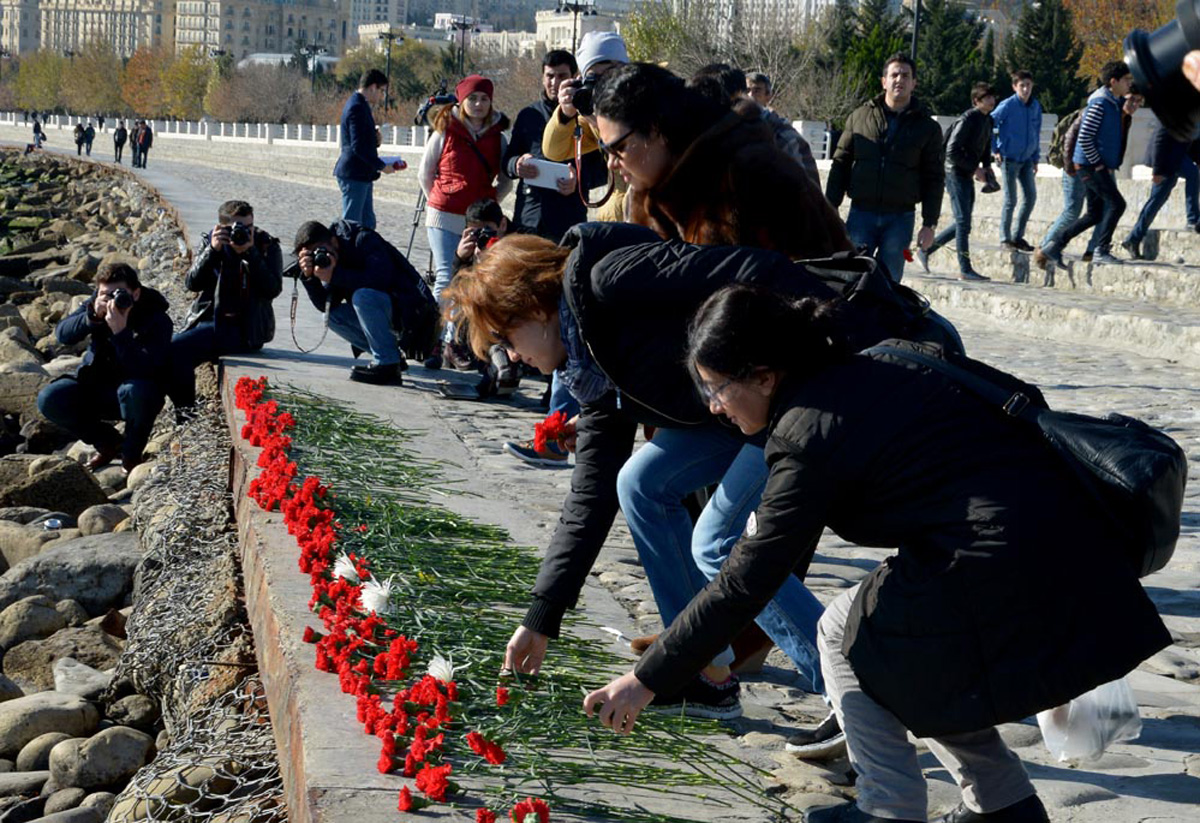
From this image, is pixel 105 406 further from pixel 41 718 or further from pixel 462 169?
pixel 41 718

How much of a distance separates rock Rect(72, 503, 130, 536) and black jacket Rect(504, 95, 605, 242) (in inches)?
115

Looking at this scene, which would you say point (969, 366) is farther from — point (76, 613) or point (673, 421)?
point (76, 613)

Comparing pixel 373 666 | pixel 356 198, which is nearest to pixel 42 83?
pixel 356 198

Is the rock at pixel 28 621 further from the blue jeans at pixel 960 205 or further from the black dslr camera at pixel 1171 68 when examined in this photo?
the blue jeans at pixel 960 205

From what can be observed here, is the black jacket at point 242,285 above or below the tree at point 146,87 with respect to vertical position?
above

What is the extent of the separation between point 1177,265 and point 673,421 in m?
11.9

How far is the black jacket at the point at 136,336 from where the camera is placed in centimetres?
896

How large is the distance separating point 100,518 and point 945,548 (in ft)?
23.0

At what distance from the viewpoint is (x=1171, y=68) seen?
260cm

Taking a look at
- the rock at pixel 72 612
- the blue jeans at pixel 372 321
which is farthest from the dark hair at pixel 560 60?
the rock at pixel 72 612

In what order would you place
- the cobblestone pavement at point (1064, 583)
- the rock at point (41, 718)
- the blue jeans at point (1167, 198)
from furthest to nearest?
the blue jeans at point (1167, 198) → the rock at point (41, 718) → the cobblestone pavement at point (1064, 583)

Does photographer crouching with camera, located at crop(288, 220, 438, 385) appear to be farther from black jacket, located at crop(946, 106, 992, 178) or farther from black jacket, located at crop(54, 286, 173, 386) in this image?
black jacket, located at crop(946, 106, 992, 178)

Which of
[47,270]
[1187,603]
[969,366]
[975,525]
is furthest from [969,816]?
[47,270]

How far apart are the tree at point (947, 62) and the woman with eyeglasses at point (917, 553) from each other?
143 feet
